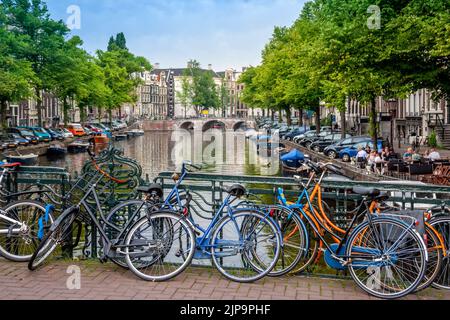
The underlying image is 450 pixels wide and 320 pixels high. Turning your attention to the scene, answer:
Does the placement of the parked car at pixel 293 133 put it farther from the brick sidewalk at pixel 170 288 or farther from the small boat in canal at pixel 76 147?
the brick sidewalk at pixel 170 288

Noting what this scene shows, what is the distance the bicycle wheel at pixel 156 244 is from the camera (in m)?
6.70

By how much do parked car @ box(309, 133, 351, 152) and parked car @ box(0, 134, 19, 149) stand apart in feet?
78.0

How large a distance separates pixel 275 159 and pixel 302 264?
43.8 m

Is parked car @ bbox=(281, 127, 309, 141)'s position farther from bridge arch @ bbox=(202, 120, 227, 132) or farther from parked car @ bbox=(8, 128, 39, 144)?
bridge arch @ bbox=(202, 120, 227, 132)

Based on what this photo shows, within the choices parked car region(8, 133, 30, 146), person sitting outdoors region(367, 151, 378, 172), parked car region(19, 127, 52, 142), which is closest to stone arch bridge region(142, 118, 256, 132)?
parked car region(19, 127, 52, 142)

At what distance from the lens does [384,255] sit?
20.6ft

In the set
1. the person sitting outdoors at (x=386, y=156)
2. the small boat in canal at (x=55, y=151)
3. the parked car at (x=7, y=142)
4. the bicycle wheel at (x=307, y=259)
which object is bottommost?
the bicycle wheel at (x=307, y=259)

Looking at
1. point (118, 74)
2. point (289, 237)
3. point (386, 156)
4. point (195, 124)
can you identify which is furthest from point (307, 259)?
point (195, 124)

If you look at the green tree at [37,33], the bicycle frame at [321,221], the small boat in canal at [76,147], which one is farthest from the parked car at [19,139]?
the bicycle frame at [321,221]

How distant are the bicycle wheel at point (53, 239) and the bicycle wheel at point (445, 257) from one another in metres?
4.21

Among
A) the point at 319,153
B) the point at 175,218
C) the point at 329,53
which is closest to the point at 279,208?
the point at 175,218

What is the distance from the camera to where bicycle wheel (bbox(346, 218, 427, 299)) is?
6.16 metres

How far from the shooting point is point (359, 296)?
6.22m
